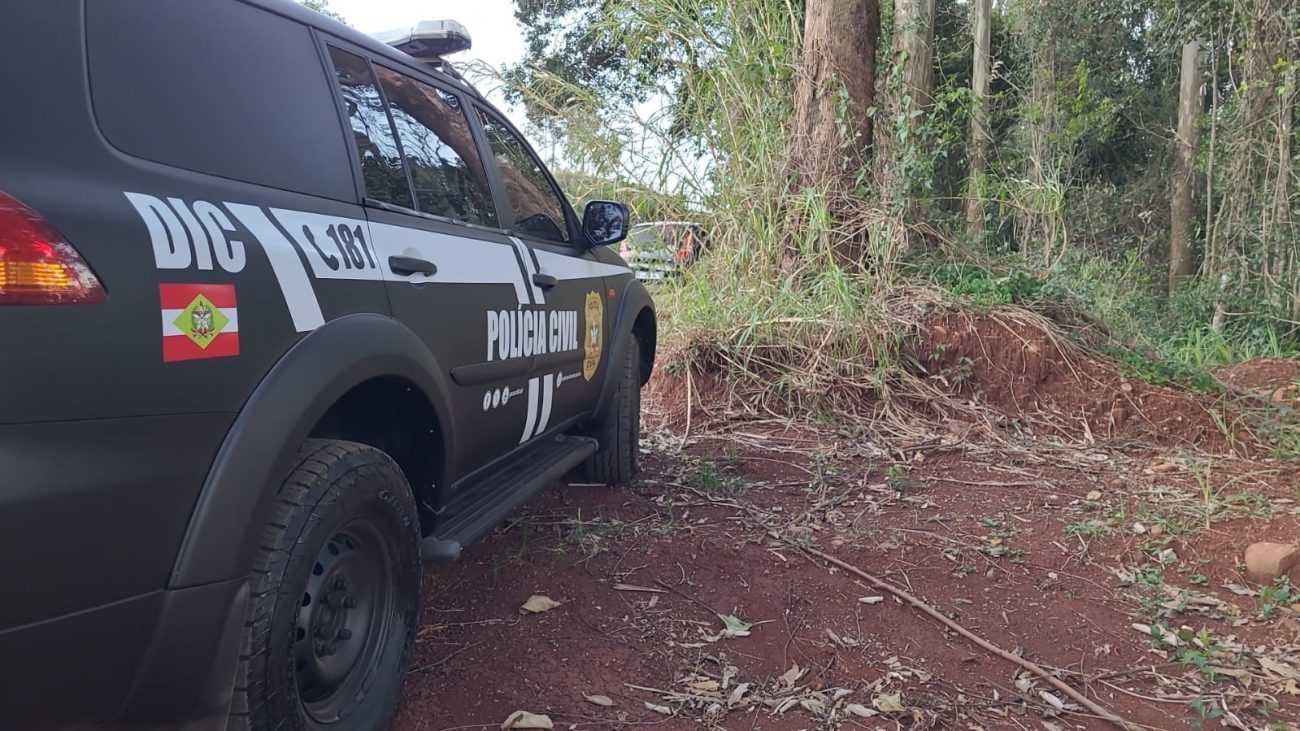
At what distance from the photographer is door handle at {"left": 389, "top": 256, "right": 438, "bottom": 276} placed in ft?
7.73

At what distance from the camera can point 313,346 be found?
192 centimetres

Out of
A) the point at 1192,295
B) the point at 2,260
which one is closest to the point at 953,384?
the point at 2,260

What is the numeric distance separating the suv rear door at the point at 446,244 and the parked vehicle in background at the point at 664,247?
151 inches

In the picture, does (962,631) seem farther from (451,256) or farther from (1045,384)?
(1045,384)

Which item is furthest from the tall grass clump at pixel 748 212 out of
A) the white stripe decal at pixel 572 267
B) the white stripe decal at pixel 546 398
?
the white stripe decal at pixel 546 398

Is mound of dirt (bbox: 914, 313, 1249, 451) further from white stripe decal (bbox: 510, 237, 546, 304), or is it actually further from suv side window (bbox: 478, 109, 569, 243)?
white stripe decal (bbox: 510, 237, 546, 304)

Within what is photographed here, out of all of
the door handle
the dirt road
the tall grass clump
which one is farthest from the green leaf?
the tall grass clump

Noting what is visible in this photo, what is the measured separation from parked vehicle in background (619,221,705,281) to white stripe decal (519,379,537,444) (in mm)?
3681

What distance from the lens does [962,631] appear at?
3.11 m

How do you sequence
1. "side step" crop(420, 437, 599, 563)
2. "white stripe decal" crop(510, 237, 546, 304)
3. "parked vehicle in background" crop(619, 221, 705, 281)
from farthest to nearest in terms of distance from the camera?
"parked vehicle in background" crop(619, 221, 705, 281)
"white stripe decal" crop(510, 237, 546, 304)
"side step" crop(420, 437, 599, 563)

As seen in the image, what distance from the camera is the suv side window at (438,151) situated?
2760 mm

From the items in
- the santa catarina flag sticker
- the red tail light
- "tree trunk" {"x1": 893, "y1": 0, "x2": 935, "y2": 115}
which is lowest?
the santa catarina flag sticker

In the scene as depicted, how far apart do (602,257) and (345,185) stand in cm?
204

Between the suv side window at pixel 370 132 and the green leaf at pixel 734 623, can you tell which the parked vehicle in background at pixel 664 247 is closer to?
the green leaf at pixel 734 623
